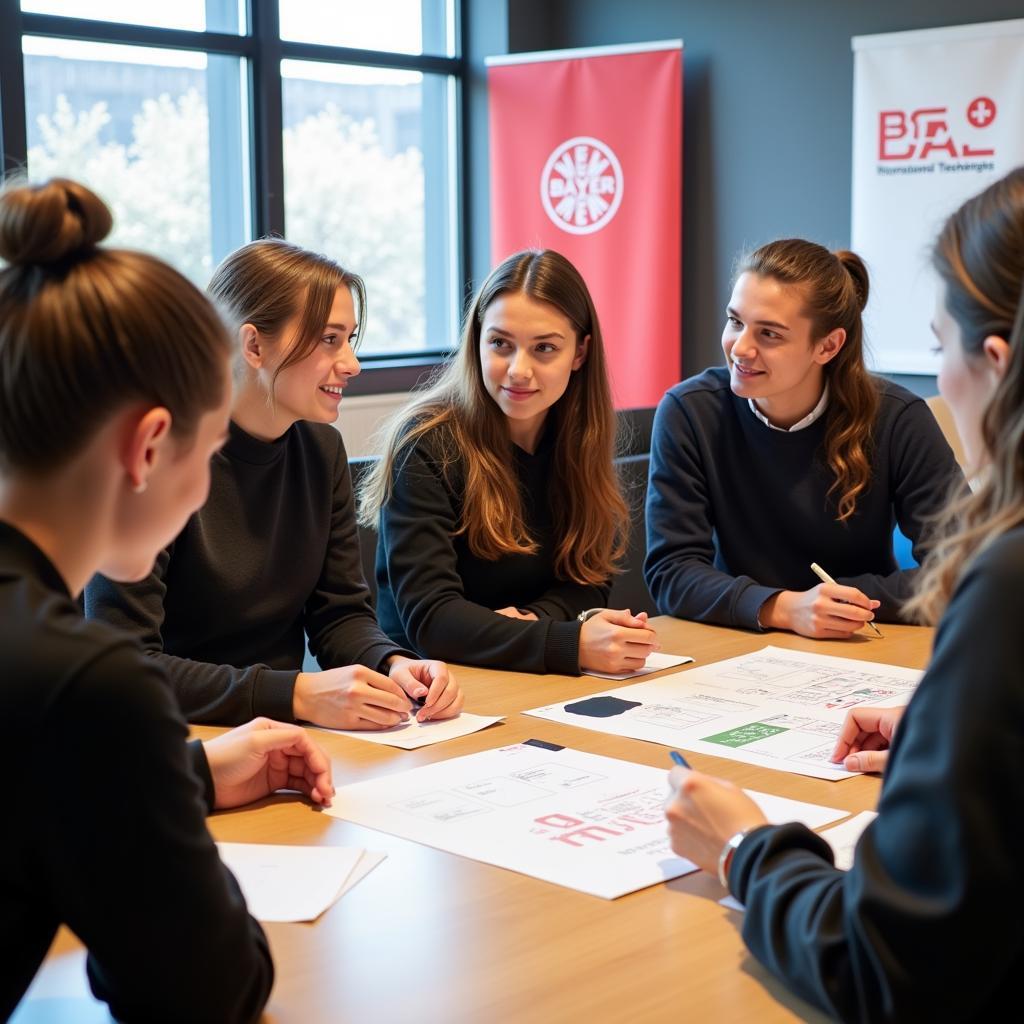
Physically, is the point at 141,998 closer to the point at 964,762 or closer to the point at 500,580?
the point at 964,762

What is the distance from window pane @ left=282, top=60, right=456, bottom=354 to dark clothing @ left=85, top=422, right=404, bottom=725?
148 inches

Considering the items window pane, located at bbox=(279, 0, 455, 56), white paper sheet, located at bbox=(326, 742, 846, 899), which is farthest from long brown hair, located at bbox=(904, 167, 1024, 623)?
window pane, located at bbox=(279, 0, 455, 56)

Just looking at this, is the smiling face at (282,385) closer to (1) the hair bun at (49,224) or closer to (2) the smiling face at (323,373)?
(2) the smiling face at (323,373)

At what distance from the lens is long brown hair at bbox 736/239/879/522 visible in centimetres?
268

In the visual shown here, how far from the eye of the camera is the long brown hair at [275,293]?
2.14 m

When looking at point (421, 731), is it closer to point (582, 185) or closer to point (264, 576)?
point (264, 576)

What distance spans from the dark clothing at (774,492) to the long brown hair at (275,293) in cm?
86

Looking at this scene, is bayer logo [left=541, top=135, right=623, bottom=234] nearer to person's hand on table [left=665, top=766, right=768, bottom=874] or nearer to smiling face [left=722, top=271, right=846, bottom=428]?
smiling face [left=722, top=271, right=846, bottom=428]

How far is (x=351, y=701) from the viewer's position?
174 cm

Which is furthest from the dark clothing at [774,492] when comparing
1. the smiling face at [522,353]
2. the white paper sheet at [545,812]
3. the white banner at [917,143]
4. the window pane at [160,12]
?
the window pane at [160,12]

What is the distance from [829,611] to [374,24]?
458cm

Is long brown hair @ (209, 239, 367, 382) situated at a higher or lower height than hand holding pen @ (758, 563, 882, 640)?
higher

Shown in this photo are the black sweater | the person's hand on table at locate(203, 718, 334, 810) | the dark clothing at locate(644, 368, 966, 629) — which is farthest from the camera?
the dark clothing at locate(644, 368, 966, 629)

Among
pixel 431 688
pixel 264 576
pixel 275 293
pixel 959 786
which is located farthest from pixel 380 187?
pixel 959 786
